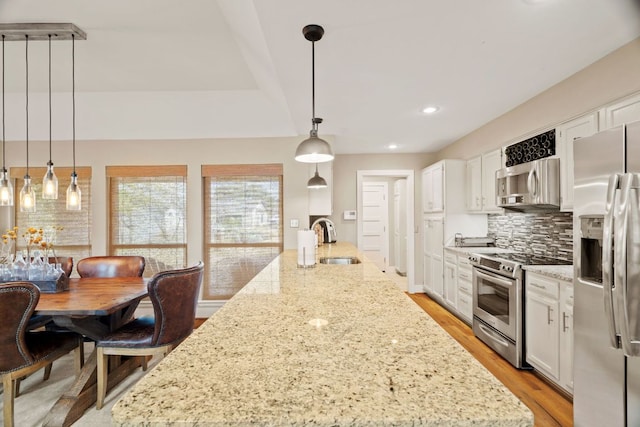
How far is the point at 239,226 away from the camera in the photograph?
416 cm

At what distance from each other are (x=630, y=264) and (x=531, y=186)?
140 centimetres

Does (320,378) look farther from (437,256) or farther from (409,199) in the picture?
(409,199)

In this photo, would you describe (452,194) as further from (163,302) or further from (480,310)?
(163,302)

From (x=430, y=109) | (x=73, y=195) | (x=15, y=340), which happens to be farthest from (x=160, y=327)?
(x=430, y=109)

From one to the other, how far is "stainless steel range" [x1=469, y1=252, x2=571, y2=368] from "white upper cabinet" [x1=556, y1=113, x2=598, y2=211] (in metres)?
0.54

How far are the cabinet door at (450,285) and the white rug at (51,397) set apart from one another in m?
3.38

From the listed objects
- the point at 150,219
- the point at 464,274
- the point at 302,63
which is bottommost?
the point at 464,274

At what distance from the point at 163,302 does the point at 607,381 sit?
2.53 meters

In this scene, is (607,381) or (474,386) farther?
(607,381)

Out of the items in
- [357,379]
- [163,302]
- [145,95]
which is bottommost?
[163,302]

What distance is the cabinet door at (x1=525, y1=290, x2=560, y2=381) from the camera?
86.2 inches

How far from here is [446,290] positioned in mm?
4094

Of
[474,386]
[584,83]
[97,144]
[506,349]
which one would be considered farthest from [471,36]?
[97,144]

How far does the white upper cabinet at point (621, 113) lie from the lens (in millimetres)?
1855
